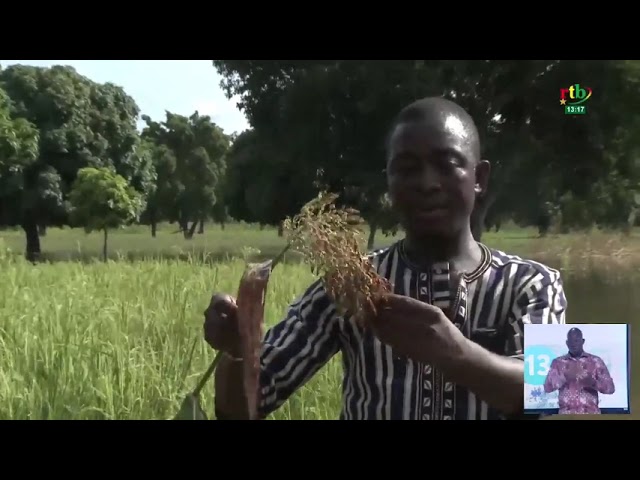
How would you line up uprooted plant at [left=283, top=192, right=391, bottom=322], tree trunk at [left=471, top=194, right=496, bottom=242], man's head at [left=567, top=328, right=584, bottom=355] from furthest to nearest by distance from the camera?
man's head at [left=567, top=328, right=584, bottom=355]
tree trunk at [left=471, top=194, right=496, bottom=242]
uprooted plant at [left=283, top=192, right=391, bottom=322]

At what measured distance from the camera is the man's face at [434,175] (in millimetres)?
1689

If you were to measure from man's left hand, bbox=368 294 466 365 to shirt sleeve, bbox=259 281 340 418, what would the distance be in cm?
14

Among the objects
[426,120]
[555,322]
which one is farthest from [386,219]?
[555,322]

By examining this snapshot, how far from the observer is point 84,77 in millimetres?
2191

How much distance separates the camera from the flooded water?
1988mm

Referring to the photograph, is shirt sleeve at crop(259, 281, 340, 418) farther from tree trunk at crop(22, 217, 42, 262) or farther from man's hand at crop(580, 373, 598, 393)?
tree trunk at crop(22, 217, 42, 262)

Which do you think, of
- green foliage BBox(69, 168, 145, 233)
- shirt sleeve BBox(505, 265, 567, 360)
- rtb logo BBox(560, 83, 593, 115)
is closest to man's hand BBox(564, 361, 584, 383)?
shirt sleeve BBox(505, 265, 567, 360)

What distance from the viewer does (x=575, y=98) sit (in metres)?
2.16

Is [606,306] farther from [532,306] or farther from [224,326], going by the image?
[224,326]

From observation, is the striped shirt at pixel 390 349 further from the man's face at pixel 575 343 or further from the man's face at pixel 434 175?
the man's face at pixel 575 343

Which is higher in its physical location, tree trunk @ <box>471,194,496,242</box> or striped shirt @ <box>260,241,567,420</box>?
tree trunk @ <box>471,194,496,242</box>

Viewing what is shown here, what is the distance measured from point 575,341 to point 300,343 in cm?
85

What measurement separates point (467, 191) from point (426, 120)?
21 centimetres

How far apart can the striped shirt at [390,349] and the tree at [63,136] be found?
94 cm
